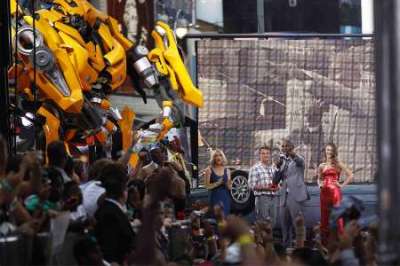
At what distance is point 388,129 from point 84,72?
38.7ft

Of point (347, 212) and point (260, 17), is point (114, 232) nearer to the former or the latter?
point (347, 212)

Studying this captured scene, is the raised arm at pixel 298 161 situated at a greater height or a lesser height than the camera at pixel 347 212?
lesser

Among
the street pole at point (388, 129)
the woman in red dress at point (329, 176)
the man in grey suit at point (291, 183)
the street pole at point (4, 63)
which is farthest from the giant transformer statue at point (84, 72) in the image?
the street pole at point (388, 129)

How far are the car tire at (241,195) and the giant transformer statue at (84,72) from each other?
127 centimetres

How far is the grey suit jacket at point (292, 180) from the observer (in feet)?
55.8

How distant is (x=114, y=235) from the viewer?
26.7ft

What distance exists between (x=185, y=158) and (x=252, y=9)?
229 inches

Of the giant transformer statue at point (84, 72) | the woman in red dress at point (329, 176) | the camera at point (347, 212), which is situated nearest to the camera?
the camera at point (347, 212)

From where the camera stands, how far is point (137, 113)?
22.4m

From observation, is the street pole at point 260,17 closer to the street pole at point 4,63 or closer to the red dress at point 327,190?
the red dress at point 327,190

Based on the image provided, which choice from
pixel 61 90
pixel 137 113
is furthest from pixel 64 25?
pixel 137 113

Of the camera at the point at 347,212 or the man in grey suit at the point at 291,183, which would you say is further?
the man in grey suit at the point at 291,183

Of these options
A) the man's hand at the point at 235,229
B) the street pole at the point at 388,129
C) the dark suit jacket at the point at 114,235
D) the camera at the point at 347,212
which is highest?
the street pole at the point at 388,129

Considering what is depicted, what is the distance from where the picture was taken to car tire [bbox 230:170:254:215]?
1708 cm
